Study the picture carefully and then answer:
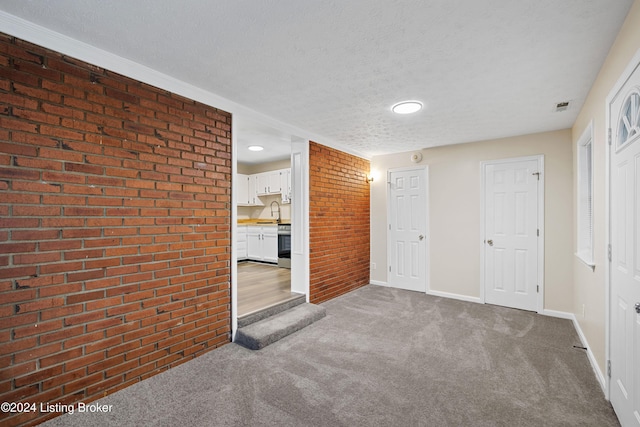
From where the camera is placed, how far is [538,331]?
3.41 meters

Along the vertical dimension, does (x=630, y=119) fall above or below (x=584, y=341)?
above

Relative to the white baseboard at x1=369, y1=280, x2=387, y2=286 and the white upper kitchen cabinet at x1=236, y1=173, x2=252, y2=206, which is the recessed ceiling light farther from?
the white upper kitchen cabinet at x1=236, y1=173, x2=252, y2=206

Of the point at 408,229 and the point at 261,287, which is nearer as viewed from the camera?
the point at 261,287

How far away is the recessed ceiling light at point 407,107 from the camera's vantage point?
119 inches

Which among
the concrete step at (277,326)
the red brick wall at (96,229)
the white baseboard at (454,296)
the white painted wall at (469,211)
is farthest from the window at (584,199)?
the red brick wall at (96,229)

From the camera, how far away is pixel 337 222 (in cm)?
477

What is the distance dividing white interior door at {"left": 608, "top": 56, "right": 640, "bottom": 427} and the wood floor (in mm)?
3074

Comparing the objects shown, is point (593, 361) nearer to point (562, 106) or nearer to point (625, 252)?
point (625, 252)

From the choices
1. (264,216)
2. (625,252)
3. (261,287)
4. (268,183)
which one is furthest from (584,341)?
(264,216)

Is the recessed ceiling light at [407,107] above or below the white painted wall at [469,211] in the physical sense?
above

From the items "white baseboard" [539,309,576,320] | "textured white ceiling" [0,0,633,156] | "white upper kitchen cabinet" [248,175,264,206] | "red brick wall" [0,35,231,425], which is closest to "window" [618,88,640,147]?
"textured white ceiling" [0,0,633,156]

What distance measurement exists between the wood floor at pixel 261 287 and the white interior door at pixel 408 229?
2009 mm

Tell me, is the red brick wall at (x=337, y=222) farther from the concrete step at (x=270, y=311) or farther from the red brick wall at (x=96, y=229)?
the red brick wall at (x=96, y=229)

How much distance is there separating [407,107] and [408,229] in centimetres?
263
